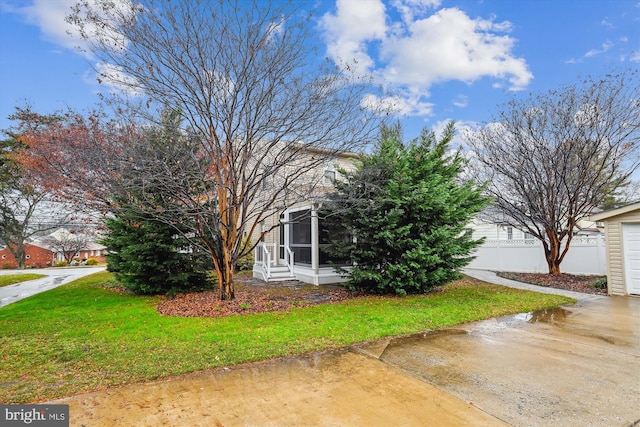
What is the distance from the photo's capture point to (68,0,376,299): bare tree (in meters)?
7.49

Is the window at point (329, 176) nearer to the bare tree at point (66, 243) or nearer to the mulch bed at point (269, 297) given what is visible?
the mulch bed at point (269, 297)

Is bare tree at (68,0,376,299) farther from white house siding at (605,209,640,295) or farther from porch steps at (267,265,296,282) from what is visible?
white house siding at (605,209,640,295)

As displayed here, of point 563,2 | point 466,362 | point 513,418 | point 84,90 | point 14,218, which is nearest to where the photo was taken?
point 513,418

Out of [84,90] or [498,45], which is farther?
[498,45]

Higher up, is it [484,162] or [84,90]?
[84,90]

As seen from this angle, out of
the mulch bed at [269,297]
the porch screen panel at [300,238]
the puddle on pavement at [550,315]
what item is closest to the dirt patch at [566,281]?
the mulch bed at [269,297]

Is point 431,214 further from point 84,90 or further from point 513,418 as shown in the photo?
point 84,90

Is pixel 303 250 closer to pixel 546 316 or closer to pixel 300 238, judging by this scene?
pixel 300 238

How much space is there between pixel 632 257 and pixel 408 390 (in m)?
9.80

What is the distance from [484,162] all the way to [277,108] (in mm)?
8985

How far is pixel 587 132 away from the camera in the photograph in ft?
37.0

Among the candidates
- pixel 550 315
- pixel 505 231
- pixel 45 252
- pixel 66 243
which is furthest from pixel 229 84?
pixel 45 252

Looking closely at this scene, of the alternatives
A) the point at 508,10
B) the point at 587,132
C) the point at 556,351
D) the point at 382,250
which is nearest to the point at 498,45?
the point at 508,10

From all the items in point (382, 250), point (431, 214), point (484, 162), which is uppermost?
point (484, 162)
